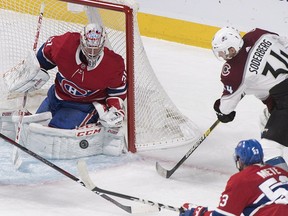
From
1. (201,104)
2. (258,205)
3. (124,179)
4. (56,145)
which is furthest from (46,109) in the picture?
(258,205)

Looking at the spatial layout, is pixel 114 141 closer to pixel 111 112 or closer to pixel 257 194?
pixel 111 112

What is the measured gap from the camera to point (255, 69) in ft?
14.2

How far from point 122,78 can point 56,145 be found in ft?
1.56

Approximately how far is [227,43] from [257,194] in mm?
1110

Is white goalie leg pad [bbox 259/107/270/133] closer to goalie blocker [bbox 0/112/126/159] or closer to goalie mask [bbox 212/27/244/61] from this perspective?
goalie mask [bbox 212/27/244/61]

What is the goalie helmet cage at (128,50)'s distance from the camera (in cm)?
480

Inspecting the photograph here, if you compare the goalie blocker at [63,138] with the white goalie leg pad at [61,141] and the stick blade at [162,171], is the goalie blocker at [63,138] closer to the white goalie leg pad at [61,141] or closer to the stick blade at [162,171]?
the white goalie leg pad at [61,141]

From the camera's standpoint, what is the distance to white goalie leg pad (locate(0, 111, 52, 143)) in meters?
4.83

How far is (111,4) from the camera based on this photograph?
4.71 meters

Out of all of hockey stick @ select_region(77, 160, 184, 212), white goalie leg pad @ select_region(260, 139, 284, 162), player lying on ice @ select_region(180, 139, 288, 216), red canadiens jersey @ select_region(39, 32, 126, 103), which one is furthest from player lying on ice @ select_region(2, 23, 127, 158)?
player lying on ice @ select_region(180, 139, 288, 216)

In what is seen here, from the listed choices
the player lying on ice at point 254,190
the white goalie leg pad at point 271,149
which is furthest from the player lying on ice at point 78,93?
the player lying on ice at point 254,190

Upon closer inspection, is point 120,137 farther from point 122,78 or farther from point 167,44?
point 167,44

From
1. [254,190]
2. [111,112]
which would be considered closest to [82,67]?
[111,112]

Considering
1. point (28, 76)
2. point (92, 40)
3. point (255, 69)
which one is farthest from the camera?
point (28, 76)
